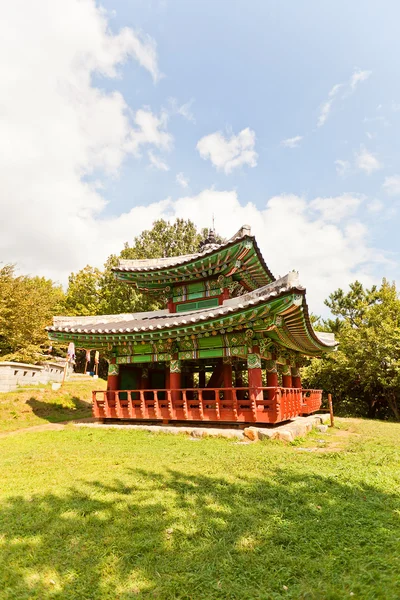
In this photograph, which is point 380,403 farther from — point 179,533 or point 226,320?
point 179,533

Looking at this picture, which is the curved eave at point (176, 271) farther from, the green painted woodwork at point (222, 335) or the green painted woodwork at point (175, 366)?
the green painted woodwork at point (175, 366)

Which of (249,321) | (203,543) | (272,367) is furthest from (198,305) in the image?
(203,543)

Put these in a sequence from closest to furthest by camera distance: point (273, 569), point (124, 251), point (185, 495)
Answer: point (273, 569), point (185, 495), point (124, 251)

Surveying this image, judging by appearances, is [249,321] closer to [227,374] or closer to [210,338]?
[210,338]

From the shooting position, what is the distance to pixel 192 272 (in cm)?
1510

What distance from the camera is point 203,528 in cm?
402

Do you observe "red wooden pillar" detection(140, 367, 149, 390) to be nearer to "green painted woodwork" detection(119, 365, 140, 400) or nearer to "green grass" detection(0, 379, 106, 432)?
"green painted woodwork" detection(119, 365, 140, 400)

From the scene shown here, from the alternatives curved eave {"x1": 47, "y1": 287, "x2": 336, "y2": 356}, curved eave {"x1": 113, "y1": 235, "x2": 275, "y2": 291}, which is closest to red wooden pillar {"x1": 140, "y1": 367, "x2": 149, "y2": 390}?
curved eave {"x1": 47, "y1": 287, "x2": 336, "y2": 356}

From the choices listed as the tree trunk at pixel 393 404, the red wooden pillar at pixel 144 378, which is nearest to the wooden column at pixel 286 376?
the red wooden pillar at pixel 144 378

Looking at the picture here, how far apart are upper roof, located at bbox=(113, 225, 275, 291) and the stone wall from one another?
Result: 26.6 feet

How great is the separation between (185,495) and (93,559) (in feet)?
6.12

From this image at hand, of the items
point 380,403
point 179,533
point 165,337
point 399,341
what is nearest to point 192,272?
point 165,337

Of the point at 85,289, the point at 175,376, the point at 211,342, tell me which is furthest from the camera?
the point at 85,289

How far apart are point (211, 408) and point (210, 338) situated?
290 centimetres
